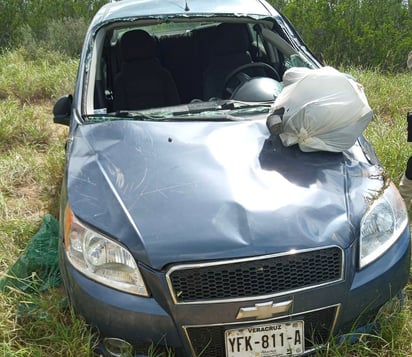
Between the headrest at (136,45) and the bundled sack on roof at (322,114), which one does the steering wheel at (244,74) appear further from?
the bundled sack on roof at (322,114)

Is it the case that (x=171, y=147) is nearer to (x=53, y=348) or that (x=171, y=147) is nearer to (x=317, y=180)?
(x=317, y=180)

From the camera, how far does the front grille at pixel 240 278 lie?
1.79 m

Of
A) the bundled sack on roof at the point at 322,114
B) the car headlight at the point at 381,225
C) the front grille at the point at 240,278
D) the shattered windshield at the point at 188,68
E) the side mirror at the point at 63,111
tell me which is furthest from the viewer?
the side mirror at the point at 63,111

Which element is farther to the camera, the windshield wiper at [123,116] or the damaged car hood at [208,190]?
the windshield wiper at [123,116]

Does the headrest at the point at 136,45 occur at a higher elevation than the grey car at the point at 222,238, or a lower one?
higher

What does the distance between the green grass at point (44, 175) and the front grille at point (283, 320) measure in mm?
66

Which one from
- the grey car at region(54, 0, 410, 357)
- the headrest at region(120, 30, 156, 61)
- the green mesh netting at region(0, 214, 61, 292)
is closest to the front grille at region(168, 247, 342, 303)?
the grey car at region(54, 0, 410, 357)

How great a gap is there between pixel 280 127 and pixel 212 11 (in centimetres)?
140

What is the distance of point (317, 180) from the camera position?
2.12 m

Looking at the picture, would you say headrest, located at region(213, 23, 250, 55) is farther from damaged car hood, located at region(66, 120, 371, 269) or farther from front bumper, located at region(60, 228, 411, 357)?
front bumper, located at region(60, 228, 411, 357)

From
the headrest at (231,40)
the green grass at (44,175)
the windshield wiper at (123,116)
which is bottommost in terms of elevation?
the green grass at (44,175)

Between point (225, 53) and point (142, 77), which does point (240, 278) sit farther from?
point (225, 53)

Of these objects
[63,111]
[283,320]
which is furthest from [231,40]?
[283,320]

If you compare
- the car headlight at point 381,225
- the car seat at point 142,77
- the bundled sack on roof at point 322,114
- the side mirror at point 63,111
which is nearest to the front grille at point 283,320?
the car headlight at point 381,225
